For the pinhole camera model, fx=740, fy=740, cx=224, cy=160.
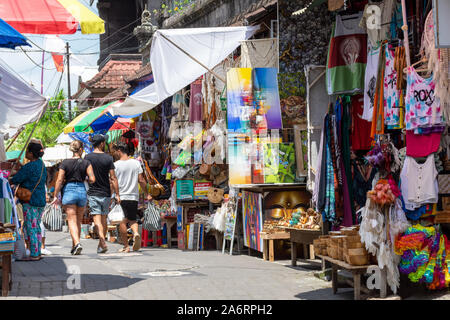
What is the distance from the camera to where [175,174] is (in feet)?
53.3

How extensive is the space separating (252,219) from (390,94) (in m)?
4.72

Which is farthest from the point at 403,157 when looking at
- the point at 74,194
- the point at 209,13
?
the point at 209,13

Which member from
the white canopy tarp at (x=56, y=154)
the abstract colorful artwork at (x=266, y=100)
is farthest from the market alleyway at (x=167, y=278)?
the white canopy tarp at (x=56, y=154)

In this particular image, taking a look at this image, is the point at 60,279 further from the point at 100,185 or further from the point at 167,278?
the point at 100,185

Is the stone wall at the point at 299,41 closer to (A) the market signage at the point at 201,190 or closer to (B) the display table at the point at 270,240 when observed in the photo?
(B) the display table at the point at 270,240

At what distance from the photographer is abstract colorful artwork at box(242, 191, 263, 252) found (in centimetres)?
1295

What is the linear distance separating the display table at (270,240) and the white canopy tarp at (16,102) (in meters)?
4.27

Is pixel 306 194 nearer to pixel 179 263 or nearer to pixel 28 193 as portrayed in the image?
pixel 179 263

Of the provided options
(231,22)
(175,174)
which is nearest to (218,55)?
(231,22)

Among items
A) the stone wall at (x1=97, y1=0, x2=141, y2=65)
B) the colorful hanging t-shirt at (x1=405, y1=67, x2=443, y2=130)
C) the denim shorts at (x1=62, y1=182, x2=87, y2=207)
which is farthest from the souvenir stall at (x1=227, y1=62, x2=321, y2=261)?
the stone wall at (x1=97, y1=0, x2=141, y2=65)

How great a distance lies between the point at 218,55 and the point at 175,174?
342 centimetres

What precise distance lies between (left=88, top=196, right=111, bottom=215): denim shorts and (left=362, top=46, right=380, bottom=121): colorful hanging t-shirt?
18.8 feet

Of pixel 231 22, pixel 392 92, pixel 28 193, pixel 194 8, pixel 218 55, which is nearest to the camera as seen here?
pixel 392 92

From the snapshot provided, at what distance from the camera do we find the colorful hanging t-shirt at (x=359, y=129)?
1077 centimetres
